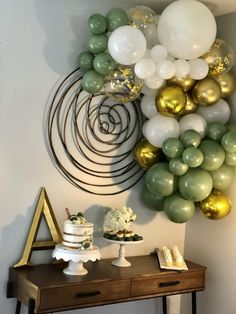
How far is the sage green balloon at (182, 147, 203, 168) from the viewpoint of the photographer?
2301mm

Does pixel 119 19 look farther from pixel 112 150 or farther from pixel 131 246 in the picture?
pixel 131 246

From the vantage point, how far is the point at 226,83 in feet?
8.46

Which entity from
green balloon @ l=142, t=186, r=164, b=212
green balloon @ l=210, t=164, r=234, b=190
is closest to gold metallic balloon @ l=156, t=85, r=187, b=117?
green balloon @ l=210, t=164, r=234, b=190

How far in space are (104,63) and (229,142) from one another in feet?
2.43

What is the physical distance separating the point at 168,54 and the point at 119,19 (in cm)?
30

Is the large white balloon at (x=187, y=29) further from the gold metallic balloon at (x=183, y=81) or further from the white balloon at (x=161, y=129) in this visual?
the white balloon at (x=161, y=129)

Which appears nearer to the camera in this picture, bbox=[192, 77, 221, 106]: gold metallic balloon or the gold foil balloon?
the gold foil balloon

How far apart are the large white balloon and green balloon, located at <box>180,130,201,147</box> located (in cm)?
38

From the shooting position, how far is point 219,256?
2758mm

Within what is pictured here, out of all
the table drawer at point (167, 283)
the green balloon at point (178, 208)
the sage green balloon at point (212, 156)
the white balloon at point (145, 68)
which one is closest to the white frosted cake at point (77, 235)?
the table drawer at point (167, 283)

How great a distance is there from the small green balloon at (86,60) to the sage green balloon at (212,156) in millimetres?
723

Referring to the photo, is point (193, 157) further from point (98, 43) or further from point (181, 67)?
point (98, 43)

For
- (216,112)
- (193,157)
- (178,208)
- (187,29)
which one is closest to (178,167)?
(193,157)

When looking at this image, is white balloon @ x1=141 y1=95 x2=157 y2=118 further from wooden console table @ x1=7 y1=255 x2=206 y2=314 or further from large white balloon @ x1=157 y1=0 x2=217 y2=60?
wooden console table @ x1=7 y1=255 x2=206 y2=314
